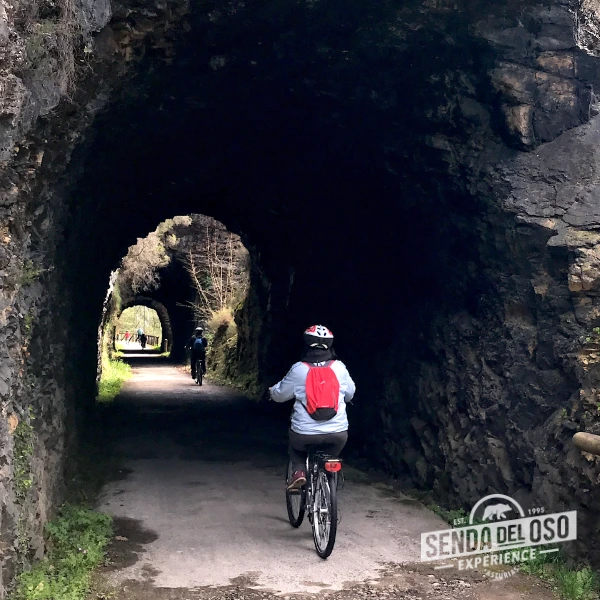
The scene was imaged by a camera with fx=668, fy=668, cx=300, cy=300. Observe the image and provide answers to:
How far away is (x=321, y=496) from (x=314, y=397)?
818 mm

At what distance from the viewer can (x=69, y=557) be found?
511 cm

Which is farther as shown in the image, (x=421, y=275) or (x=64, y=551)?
(x=421, y=275)

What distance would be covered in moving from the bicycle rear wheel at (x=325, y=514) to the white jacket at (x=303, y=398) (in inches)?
15.4

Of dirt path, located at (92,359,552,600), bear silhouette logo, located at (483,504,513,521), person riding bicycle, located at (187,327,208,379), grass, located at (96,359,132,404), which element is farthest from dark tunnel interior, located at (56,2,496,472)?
Answer: person riding bicycle, located at (187,327,208,379)

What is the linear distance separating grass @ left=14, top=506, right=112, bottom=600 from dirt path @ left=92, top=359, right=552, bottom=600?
16 centimetres

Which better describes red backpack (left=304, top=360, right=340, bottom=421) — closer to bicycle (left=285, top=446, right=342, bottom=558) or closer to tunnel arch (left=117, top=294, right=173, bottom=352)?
bicycle (left=285, top=446, right=342, bottom=558)

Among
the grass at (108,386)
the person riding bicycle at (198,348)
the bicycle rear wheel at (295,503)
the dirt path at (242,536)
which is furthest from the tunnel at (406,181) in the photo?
the person riding bicycle at (198,348)

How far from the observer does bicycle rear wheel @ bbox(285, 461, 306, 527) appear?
19.8 ft

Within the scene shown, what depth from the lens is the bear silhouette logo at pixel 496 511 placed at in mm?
6086

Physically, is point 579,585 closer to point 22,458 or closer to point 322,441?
point 322,441

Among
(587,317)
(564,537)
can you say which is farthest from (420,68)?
(564,537)

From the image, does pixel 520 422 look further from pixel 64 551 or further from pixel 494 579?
pixel 64 551

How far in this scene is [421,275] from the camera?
7.82 m

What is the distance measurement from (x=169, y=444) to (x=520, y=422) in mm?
6288
